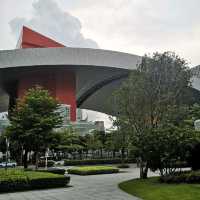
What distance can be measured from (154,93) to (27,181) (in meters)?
7.60

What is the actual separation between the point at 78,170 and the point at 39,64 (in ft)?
73.1

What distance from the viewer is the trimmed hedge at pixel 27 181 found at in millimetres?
13848

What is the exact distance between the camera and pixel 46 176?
14.9m

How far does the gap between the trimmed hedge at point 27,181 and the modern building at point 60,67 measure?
29182mm

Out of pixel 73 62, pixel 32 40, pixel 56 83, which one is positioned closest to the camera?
pixel 73 62

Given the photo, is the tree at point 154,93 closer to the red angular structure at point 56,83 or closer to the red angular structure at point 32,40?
the red angular structure at point 56,83

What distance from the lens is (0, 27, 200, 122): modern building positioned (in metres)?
43.0

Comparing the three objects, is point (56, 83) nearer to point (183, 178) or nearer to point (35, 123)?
point (35, 123)

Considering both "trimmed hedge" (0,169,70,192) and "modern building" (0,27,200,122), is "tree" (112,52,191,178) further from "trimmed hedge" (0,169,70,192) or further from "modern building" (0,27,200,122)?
"modern building" (0,27,200,122)

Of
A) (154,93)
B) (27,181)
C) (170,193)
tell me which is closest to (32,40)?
(154,93)

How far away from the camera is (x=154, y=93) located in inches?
669

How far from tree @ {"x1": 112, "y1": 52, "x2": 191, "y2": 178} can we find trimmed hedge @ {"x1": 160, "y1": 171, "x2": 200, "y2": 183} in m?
2.61

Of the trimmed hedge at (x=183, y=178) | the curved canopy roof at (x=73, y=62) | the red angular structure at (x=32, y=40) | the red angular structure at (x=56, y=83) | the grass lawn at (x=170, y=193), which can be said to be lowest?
the grass lawn at (x=170, y=193)


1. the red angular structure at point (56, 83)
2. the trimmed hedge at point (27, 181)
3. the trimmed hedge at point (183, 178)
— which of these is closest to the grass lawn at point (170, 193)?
the trimmed hedge at point (183, 178)
